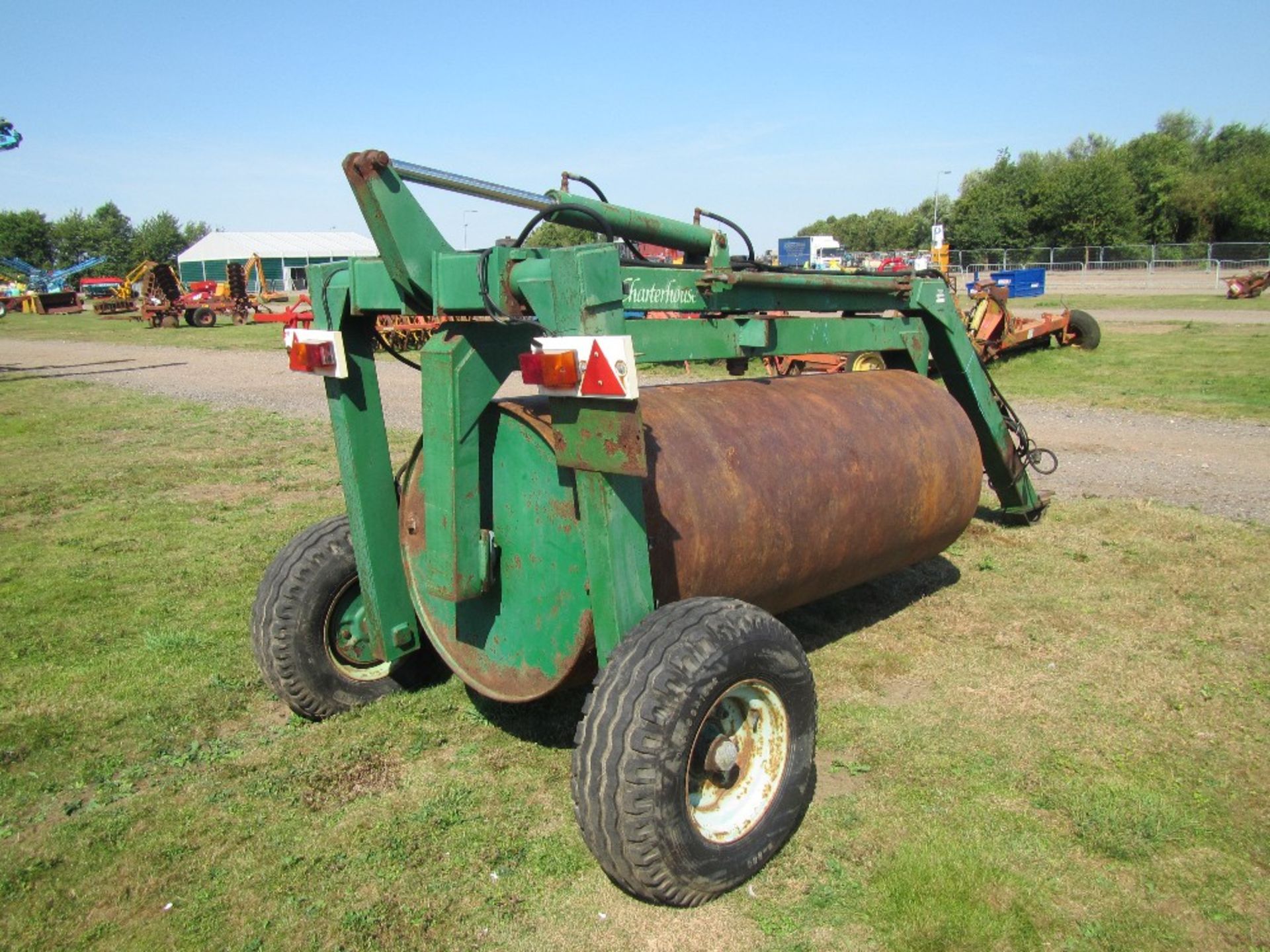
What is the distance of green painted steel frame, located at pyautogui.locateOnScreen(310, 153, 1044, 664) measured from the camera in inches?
111

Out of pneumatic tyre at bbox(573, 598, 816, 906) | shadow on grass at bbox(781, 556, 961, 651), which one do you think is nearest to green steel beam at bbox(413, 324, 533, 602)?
pneumatic tyre at bbox(573, 598, 816, 906)

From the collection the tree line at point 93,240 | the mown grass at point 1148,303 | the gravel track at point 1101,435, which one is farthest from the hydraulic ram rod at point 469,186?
the tree line at point 93,240

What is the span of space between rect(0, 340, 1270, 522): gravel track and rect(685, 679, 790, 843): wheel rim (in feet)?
17.3

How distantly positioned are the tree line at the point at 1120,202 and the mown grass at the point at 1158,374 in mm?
45818

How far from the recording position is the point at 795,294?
4160mm

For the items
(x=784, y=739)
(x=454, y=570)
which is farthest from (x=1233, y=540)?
(x=454, y=570)

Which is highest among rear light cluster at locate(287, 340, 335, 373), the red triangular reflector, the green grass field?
rear light cluster at locate(287, 340, 335, 373)

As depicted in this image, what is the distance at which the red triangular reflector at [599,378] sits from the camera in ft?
8.75

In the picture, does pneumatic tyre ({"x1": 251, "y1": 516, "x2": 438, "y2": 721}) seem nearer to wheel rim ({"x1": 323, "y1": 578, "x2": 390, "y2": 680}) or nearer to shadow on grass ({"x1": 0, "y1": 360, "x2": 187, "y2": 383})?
wheel rim ({"x1": 323, "y1": 578, "x2": 390, "y2": 680})

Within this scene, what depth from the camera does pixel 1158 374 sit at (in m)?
13.3

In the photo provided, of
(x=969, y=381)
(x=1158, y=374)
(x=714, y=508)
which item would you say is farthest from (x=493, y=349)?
(x=1158, y=374)

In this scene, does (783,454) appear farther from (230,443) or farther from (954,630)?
(230,443)

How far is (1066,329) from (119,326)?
105 ft

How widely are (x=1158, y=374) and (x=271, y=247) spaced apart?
71.9 m
